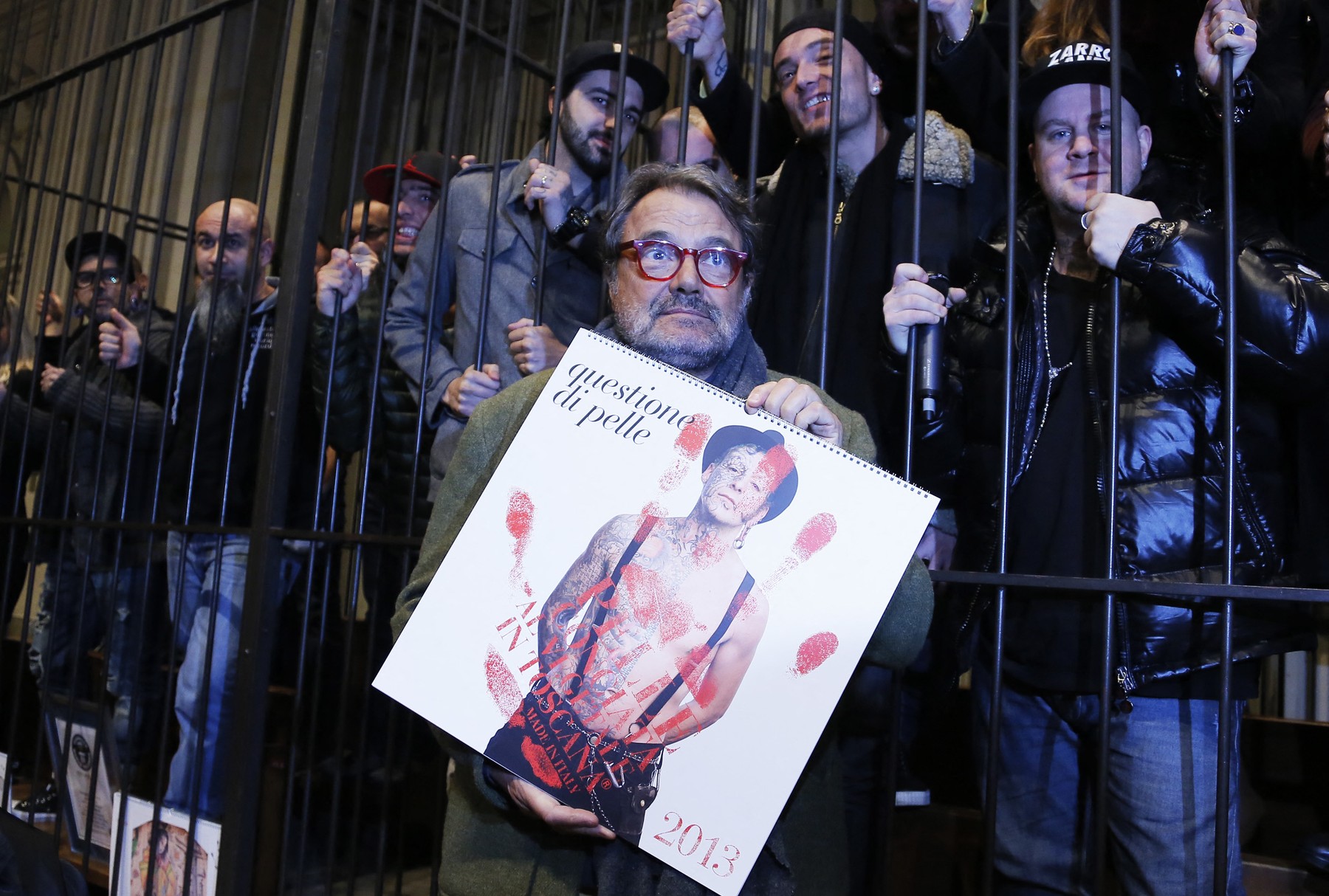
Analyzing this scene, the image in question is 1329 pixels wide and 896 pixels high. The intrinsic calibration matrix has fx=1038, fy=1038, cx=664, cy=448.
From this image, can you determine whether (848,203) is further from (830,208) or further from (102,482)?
(102,482)

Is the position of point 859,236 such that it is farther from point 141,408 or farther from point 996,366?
point 141,408

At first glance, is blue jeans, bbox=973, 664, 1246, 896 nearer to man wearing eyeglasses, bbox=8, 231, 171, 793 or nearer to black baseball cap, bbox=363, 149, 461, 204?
man wearing eyeglasses, bbox=8, 231, 171, 793

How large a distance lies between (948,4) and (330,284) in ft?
4.55

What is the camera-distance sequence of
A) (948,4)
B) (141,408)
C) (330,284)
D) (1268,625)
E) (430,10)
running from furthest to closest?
1. (141,408)
2. (430,10)
3. (330,284)
4. (948,4)
5. (1268,625)

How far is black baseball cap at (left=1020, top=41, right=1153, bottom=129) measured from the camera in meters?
1.61

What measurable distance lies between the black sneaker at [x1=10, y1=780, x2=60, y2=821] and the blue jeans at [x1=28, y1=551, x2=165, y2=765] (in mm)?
305

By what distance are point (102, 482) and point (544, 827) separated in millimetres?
2909

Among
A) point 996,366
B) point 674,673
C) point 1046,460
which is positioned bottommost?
point 674,673

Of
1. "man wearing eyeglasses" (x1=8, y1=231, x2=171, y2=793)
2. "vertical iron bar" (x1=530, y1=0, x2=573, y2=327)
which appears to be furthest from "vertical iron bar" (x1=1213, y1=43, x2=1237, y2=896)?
"man wearing eyeglasses" (x1=8, y1=231, x2=171, y2=793)

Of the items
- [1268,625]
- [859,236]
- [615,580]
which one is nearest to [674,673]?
[615,580]

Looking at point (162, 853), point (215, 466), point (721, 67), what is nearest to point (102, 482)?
point (215, 466)

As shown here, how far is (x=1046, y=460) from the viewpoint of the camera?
1.57m

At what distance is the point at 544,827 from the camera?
1368mm

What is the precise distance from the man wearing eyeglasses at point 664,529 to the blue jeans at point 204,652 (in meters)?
1.53
